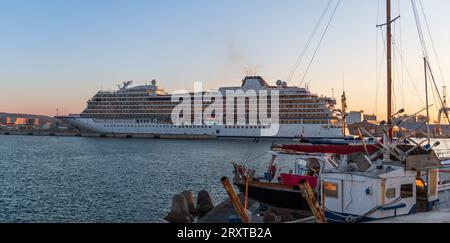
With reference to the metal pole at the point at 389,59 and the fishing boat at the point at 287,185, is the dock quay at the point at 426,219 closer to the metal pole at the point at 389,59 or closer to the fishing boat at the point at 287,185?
the fishing boat at the point at 287,185

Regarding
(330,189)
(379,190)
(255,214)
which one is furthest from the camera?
(255,214)

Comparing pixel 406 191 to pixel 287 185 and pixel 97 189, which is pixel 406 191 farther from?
pixel 97 189

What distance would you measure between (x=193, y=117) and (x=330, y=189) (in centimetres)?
8993

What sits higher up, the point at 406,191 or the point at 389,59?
the point at 389,59

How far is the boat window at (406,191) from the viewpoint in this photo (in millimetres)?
11297

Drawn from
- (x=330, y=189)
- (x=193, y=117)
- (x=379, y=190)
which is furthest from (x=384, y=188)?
(x=193, y=117)

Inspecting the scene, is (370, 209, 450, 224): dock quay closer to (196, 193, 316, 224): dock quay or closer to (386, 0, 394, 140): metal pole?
(196, 193, 316, 224): dock quay

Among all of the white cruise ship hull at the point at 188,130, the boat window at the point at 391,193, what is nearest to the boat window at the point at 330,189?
the boat window at the point at 391,193

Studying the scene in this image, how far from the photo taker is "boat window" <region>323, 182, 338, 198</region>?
11.5 meters

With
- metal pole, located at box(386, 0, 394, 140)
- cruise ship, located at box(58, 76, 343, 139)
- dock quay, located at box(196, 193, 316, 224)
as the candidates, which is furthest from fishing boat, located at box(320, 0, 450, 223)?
cruise ship, located at box(58, 76, 343, 139)

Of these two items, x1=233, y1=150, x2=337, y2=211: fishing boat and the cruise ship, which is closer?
x1=233, y1=150, x2=337, y2=211: fishing boat

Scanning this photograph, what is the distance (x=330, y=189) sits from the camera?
1164 centimetres

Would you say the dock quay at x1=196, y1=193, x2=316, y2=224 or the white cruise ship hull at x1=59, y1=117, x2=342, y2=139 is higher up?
the white cruise ship hull at x1=59, y1=117, x2=342, y2=139
